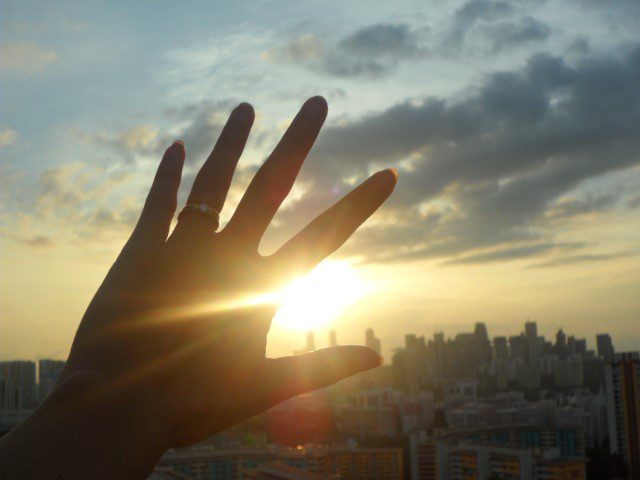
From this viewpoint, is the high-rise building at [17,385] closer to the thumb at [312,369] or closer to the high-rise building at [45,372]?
the high-rise building at [45,372]

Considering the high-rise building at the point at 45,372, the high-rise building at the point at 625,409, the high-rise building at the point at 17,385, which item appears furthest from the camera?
the high-rise building at the point at 625,409

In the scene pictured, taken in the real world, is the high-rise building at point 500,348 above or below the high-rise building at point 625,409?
above

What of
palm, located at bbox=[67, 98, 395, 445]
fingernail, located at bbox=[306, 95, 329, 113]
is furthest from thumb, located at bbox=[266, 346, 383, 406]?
fingernail, located at bbox=[306, 95, 329, 113]

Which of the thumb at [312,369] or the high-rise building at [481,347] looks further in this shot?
the high-rise building at [481,347]

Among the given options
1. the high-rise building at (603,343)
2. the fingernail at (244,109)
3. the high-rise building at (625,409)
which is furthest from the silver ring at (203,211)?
the high-rise building at (603,343)

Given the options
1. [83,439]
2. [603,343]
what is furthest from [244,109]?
[603,343]

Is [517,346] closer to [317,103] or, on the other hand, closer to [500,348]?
[500,348]
